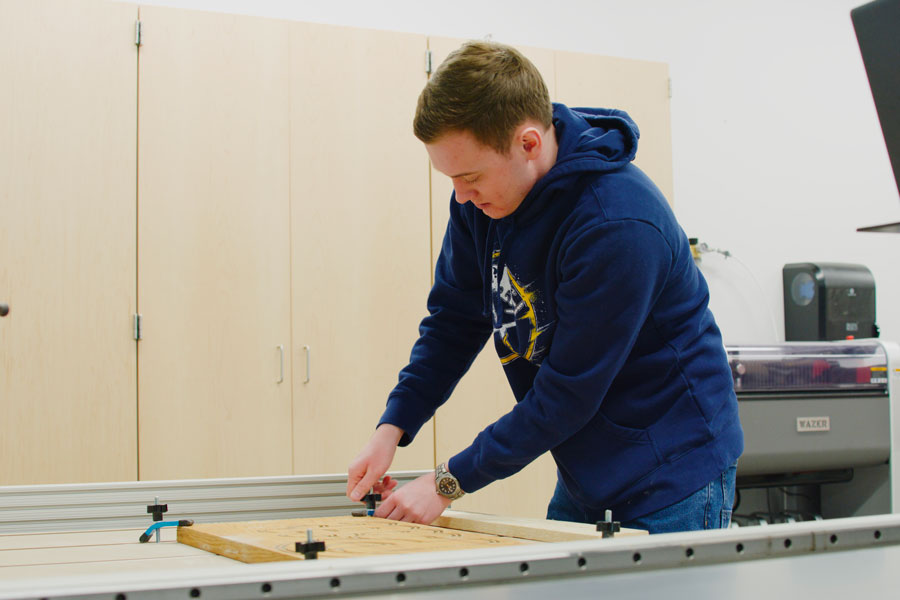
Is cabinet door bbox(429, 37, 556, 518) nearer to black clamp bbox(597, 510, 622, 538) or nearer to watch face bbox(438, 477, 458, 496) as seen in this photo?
watch face bbox(438, 477, 458, 496)

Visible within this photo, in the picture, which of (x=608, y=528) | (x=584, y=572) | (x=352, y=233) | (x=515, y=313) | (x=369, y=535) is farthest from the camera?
(x=352, y=233)

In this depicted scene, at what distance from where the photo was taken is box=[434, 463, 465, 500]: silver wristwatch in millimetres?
1162

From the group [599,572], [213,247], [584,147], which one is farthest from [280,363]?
[599,572]

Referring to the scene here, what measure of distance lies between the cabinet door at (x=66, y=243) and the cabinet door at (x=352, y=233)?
53 cm

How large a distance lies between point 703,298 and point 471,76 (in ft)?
1.57

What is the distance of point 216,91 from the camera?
2.67m

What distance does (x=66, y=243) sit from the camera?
250 centimetres

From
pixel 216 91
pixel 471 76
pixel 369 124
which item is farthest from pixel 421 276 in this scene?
pixel 471 76

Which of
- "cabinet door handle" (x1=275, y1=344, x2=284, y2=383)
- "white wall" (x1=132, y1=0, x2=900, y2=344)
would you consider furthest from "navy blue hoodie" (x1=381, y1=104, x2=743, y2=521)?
"white wall" (x1=132, y1=0, x2=900, y2=344)

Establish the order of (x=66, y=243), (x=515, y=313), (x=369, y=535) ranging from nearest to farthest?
(x=369, y=535) < (x=515, y=313) < (x=66, y=243)

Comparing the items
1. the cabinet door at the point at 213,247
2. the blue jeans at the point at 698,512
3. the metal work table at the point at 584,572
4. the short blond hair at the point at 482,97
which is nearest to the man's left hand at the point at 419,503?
the blue jeans at the point at 698,512

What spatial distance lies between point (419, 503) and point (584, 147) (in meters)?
0.56

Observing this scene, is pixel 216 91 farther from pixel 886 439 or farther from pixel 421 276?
pixel 886 439

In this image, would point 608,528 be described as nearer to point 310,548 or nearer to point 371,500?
point 310,548
